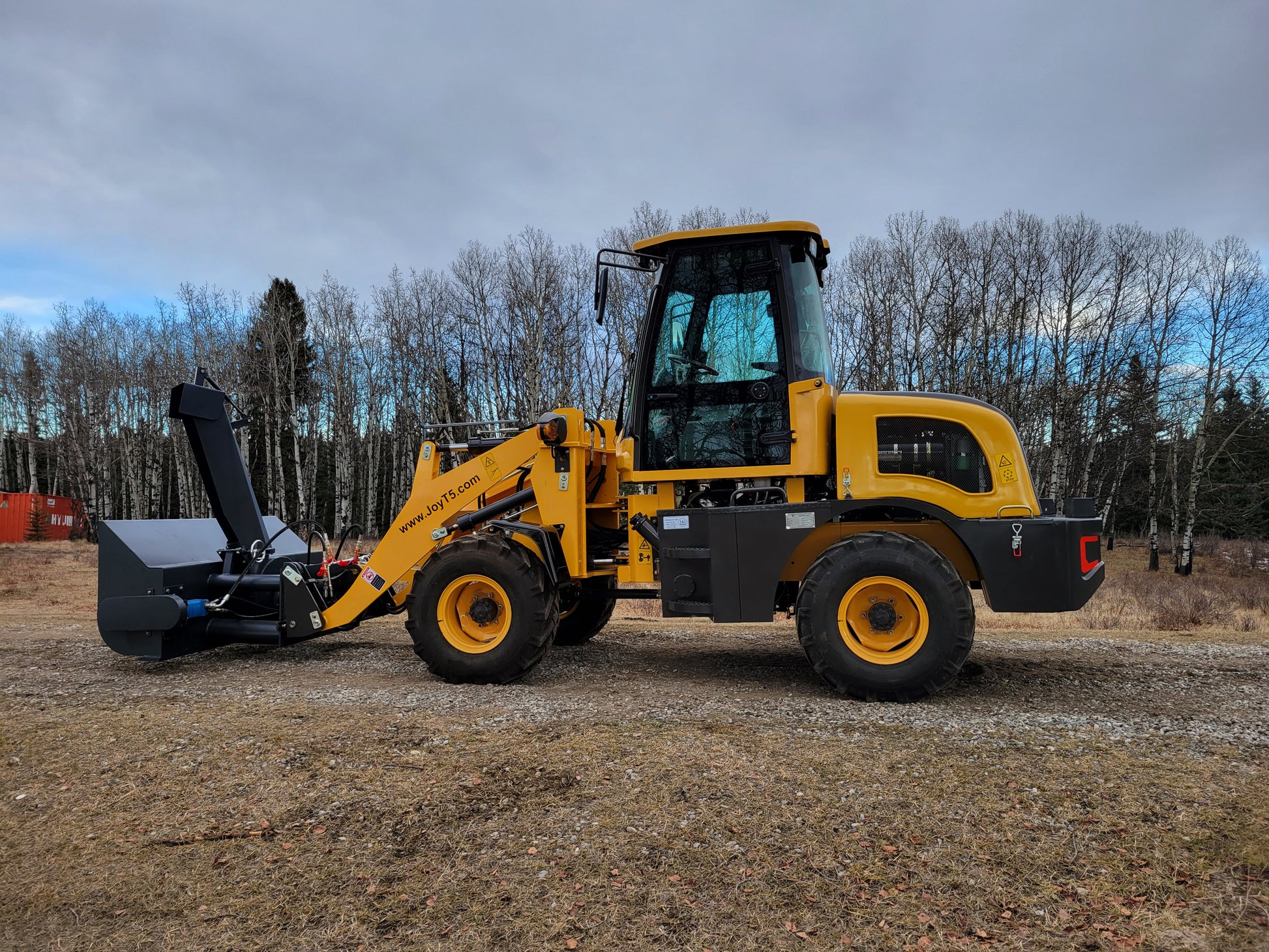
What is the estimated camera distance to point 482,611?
625cm

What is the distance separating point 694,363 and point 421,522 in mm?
2631

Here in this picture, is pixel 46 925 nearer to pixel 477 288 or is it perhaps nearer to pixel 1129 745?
pixel 1129 745

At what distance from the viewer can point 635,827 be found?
3348mm

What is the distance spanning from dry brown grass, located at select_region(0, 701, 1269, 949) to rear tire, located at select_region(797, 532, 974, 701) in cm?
86

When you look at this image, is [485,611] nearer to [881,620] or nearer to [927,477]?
[881,620]

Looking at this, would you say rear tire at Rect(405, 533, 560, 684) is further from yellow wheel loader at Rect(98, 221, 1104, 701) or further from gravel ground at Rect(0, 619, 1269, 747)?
gravel ground at Rect(0, 619, 1269, 747)

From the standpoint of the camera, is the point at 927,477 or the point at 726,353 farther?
the point at 726,353

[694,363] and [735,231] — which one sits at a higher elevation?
[735,231]

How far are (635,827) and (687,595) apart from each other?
8.78 feet

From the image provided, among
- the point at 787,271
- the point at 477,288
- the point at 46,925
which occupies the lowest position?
the point at 46,925

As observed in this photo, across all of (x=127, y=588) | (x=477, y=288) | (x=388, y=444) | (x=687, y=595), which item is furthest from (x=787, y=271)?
(x=388, y=444)

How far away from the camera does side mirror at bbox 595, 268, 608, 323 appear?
5.82m

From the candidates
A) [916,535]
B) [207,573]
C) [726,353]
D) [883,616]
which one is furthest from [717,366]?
[207,573]

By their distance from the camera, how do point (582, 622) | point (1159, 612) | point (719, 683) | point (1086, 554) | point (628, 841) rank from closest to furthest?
point (628, 841) → point (1086, 554) → point (719, 683) → point (582, 622) → point (1159, 612)
